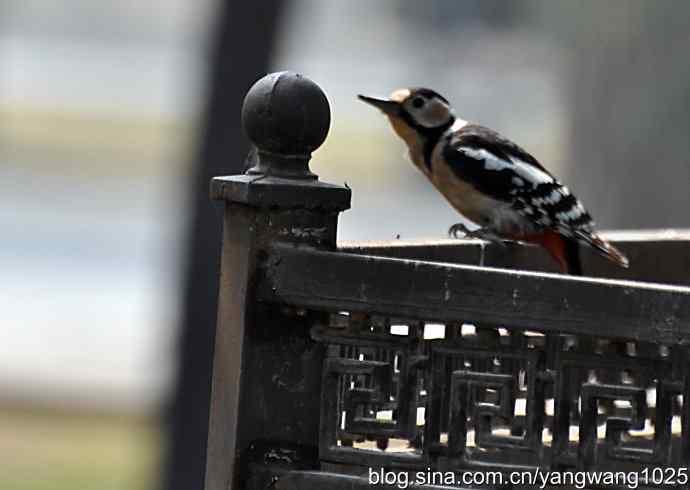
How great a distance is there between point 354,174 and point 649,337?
21.6 m

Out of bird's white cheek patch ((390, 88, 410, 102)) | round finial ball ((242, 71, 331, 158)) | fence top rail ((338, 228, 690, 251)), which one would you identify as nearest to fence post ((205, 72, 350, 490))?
round finial ball ((242, 71, 331, 158))

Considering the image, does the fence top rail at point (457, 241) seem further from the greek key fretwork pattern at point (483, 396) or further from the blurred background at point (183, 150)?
the blurred background at point (183, 150)

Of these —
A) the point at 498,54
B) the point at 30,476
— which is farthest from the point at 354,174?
the point at 30,476

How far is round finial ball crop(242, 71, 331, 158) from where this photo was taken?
3.62 m

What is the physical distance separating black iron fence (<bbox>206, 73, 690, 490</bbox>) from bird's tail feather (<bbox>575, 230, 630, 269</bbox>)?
1.67 m

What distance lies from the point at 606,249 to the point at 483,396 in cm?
205

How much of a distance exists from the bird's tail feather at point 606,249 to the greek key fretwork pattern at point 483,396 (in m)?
1.74

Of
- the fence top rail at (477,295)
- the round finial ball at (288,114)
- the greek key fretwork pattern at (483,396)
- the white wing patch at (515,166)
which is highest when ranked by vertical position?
the white wing patch at (515,166)

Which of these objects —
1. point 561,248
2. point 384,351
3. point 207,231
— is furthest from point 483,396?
point 207,231

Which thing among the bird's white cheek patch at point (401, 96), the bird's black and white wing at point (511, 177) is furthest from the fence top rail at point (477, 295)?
the bird's white cheek patch at point (401, 96)

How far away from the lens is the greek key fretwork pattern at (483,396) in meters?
3.30

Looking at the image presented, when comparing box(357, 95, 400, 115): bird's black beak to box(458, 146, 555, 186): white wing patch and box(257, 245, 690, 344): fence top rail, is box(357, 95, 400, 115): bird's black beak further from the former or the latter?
box(257, 245, 690, 344): fence top rail

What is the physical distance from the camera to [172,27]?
31.7m

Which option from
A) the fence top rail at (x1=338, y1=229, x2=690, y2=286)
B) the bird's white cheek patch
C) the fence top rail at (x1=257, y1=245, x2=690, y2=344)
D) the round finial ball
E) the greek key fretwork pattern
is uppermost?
the bird's white cheek patch
